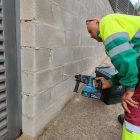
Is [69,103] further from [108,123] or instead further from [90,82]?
[90,82]

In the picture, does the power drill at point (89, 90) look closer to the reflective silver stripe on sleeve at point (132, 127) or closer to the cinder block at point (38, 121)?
the cinder block at point (38, 121)

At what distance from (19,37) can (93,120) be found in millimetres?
1767

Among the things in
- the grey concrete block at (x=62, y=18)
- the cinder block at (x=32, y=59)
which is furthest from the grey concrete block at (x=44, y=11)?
the cinder block at (x=32, y=59)

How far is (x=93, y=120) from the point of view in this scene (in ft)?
7.50

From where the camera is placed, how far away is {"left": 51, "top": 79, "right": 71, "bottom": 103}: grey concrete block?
211 cm

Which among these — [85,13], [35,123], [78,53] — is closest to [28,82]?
[35,123]

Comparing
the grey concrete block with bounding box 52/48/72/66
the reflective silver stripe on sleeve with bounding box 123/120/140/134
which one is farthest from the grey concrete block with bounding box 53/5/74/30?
the reflective silver stripe on sleeve with bounding box 123/120/140/134

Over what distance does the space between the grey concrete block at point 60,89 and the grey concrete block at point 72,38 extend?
0.71 m

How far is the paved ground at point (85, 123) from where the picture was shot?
75.7 inches

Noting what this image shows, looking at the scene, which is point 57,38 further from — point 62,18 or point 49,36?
point 62,18

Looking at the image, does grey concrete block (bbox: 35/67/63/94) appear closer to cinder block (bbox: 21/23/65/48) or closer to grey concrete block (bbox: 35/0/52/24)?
cinder block (bbox: 21/23/65/48)

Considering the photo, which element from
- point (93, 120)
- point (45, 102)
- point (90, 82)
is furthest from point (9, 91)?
point (93, 120)

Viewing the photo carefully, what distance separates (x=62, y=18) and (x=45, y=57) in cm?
73

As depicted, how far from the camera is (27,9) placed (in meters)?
1.46
